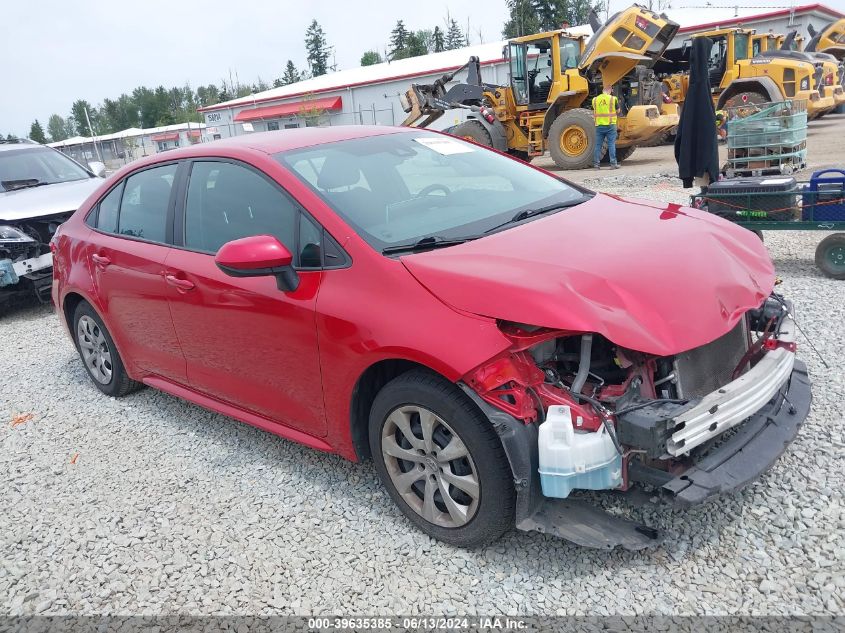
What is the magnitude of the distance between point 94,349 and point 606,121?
507 inches

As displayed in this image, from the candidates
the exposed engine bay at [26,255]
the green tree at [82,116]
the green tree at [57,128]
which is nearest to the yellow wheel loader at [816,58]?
the exposed engine bay at [26,255]

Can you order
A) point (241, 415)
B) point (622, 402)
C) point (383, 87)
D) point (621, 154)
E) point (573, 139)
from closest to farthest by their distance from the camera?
point (622, 402), point (241, 415), point (573, 139), point (621, 154), point (383, 87)

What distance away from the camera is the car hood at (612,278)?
7.78 ft

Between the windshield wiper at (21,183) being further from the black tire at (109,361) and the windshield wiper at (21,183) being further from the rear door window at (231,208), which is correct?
the rear door window at (231,208)

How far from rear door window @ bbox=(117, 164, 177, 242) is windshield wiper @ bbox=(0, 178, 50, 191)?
4.94 m

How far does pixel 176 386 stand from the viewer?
161 inches

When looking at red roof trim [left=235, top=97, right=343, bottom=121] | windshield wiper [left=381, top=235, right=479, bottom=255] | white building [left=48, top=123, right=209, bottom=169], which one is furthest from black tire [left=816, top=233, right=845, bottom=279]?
white building [left=48, top=123, right=209, bottom=169]

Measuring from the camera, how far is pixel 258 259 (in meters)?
2.88

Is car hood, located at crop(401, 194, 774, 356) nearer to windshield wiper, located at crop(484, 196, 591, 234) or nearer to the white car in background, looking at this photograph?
windshield wiper, located at crop(484, 196, 591, 234)

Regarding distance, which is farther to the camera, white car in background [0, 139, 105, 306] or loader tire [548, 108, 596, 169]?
loader tire [548, 108, 596, 169]

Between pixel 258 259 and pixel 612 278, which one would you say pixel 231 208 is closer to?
pixel 258 259

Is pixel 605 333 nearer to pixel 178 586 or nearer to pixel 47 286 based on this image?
pixel 178 586

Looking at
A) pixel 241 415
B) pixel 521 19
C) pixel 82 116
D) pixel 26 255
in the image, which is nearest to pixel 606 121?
pixel 26 255

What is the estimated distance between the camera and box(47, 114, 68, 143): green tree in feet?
399
